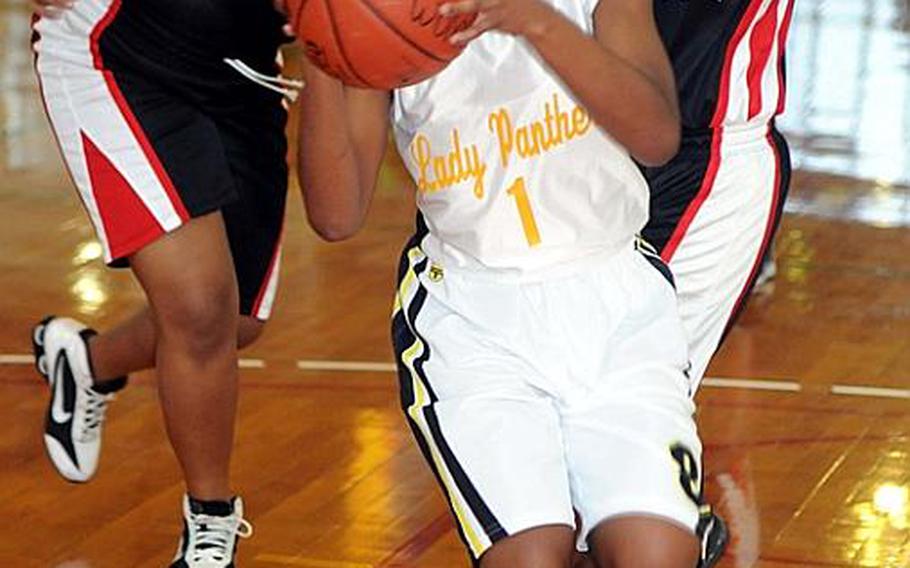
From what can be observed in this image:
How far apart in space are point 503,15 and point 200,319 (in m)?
1.38

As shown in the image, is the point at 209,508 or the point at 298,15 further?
the point at 209,508

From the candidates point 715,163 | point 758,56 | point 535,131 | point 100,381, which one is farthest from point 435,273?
point 100,381

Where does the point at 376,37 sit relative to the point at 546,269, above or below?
above

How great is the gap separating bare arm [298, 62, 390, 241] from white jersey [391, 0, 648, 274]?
0.08m

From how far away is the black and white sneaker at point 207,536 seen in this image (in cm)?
405

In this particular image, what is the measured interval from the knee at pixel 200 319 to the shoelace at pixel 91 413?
709 mm

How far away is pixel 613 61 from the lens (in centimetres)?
302

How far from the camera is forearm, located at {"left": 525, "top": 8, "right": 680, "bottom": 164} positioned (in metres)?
2.93

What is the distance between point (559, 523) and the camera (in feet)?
9.71

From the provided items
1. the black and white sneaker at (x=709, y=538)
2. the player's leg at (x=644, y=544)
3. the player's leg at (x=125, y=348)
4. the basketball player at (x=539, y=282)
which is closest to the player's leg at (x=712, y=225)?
the black and white sneaker at (x=709, y=538)

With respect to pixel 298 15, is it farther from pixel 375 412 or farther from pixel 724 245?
pixel 375 412

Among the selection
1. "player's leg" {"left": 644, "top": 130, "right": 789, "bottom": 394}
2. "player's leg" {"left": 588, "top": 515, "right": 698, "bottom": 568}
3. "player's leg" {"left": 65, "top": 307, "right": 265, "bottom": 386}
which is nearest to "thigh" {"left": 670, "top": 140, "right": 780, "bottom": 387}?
"player's leg" {"left": 644, "top": 130, "right": 789, "bottom": 394}

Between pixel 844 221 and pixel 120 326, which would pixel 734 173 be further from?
pixel 844 221

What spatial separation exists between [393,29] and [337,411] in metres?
2.57
